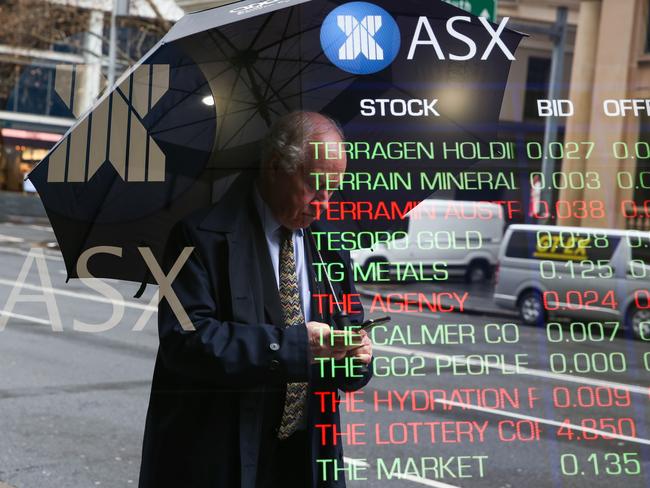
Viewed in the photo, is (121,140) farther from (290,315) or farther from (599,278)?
(599,278)

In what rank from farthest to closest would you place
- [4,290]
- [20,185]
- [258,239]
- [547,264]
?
[20,185] < [4,290] < [547,264] < [258,239]

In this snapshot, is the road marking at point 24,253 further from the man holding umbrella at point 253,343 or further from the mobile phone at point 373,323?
the mobile phone at point 373,323

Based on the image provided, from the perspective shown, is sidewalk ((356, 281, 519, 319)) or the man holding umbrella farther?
sidewalk ((356, 281, 519, 319))

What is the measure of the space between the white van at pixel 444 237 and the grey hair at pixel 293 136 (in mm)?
336

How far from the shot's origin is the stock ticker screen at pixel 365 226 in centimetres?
264

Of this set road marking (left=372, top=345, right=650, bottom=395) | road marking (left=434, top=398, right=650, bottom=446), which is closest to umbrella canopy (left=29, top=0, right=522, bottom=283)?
road marking (left=372, top=345, right=650, bottom=395)

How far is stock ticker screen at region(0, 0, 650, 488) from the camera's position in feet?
8.65

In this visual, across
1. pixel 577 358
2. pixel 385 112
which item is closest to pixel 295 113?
pixel 385 112

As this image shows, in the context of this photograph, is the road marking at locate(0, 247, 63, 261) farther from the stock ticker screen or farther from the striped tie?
the striped tie

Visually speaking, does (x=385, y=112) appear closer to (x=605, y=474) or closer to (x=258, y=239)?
(x=258, y=239)

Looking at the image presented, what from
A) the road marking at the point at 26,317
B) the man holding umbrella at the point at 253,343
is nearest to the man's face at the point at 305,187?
the man holding umbrella at the point at 253,343

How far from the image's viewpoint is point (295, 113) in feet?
8.83

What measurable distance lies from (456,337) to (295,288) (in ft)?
1.65

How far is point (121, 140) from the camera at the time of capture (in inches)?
115
